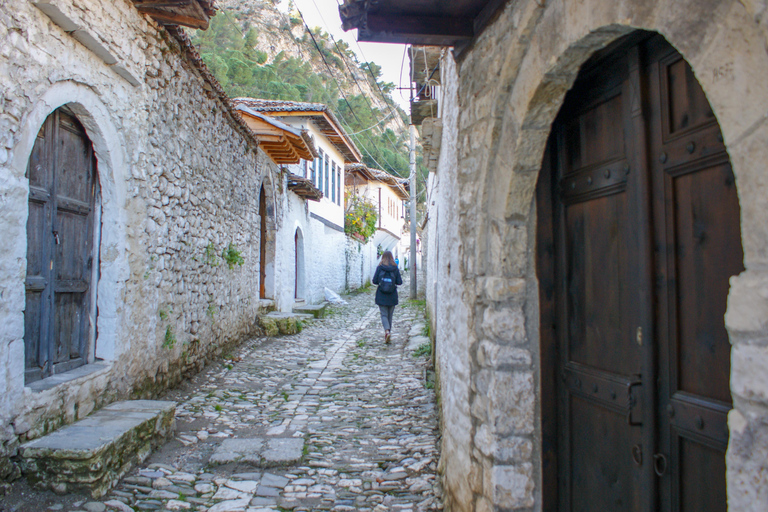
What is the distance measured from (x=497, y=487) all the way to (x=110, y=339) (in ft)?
10.9

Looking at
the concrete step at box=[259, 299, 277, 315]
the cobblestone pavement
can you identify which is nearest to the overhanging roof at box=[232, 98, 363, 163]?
the concrete step at box=[259, 299, 277, 315]

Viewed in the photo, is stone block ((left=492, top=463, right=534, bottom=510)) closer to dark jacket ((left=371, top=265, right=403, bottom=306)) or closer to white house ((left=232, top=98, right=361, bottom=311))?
dark jacket ((left=371, top=265, right=403, bottom=306))

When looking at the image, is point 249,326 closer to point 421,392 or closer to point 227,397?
point 227,397

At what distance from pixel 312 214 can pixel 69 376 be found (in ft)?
38.9

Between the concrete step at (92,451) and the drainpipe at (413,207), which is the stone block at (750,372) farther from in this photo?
the drainpipe at (413,207)

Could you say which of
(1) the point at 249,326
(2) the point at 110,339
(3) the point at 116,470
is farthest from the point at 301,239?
(3) the point at 116,470

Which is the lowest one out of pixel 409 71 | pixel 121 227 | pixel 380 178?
pixel 121 227

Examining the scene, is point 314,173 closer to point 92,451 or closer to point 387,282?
point 387,282

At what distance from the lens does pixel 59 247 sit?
12.1 feet

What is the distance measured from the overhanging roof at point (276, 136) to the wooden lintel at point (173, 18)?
12.8ft

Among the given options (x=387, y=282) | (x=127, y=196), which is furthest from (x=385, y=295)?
(x=127, y=196)

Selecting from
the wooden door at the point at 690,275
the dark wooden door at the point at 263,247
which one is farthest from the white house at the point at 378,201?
the wooden door at the point at 690,275

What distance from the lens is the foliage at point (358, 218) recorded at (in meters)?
21.2

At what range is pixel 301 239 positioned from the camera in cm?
1408
